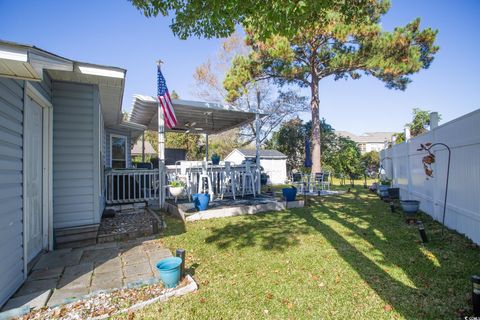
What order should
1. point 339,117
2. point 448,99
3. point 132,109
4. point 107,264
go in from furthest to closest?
point 339,117 → point 448,99 → point 132,109 → point 107,264

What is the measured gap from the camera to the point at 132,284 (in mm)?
2896

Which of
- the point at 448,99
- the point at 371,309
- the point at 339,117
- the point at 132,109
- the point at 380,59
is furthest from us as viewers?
the point at 339,117

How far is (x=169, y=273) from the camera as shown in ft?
9.10

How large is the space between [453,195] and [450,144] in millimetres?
948

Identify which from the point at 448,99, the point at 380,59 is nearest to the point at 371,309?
the point at 380,59

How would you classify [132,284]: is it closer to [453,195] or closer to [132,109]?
[453,195]

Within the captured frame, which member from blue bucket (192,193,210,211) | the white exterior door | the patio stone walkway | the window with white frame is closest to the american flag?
blue bucket (192,193,210,211)

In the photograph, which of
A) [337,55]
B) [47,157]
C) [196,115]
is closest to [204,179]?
[196,115]

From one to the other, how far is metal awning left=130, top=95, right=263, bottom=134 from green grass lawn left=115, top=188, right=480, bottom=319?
377 centimetres

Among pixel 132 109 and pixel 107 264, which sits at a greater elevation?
pixel 132 109

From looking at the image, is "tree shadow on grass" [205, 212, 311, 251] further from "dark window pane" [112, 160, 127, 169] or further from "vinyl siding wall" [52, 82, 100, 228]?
"dark window pane" [112, 160, 127, 169]

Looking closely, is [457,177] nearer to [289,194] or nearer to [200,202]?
[289,194]

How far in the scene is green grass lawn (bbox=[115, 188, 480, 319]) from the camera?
96.0 inches

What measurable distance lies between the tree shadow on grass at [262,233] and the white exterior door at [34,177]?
254cm
